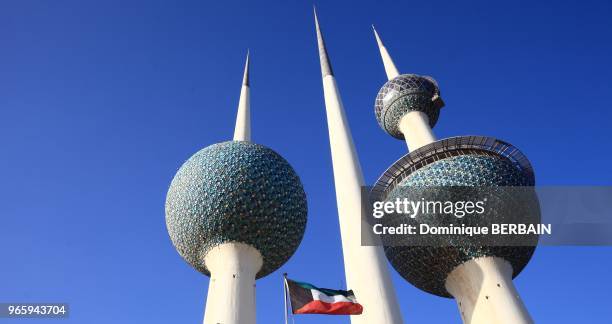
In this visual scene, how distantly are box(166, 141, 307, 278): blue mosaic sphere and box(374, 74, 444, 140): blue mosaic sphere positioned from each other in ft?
44.1

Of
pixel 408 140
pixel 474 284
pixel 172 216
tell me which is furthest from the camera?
pixel 408 140

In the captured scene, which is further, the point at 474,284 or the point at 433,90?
the point at 433,90

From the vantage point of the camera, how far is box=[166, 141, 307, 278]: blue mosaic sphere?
21.5 meters

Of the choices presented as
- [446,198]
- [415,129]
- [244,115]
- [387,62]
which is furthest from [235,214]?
[387,62]

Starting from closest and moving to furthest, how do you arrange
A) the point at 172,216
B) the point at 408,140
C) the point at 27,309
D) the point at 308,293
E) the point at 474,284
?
the point at 308,293, the point at 27,309, the point at 474,284, the point at 172,216, the point at 408,140

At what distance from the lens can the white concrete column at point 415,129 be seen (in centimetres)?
3111

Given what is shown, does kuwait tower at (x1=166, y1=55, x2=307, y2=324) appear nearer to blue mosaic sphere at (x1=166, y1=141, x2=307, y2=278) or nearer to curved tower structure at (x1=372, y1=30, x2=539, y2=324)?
blue mosaic sphere at (x1=166, y1=141, x2=307, y2=278)

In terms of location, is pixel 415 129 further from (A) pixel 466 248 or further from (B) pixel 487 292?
(B) pixel 487 292

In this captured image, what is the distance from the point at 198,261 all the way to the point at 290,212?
4.64 metres

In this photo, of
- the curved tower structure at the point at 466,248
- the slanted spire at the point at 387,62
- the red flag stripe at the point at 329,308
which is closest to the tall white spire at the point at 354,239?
the curved tower structure at the point at 466,248

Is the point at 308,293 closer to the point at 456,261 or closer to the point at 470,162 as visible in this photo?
the point at 456,261

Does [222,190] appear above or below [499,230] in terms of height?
above

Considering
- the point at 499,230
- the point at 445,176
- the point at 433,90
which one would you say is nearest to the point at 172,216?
the point at 445,176

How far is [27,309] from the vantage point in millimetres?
19125
